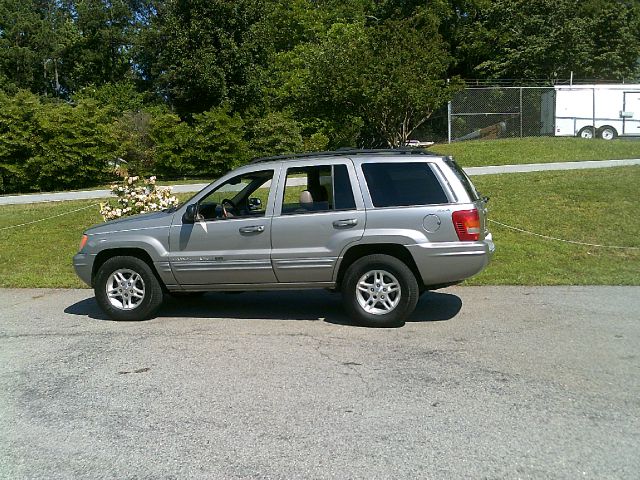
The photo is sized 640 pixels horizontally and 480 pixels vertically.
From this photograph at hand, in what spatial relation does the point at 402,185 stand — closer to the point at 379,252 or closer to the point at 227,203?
the point at 379,252

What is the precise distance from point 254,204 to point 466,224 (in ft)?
8.68

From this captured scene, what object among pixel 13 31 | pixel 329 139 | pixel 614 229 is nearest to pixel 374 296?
pixel 614 229

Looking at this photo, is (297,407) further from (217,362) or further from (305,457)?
(217,362)

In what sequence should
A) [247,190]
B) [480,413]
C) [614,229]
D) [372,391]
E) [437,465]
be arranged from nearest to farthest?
[437,465]
[480,413]
[372,391]
[247,190]
[614,229]

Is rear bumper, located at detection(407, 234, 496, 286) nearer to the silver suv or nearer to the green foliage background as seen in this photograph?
the silver suv

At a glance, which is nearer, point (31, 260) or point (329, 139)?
point (31, 260)

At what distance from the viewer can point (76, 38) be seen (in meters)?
50.4

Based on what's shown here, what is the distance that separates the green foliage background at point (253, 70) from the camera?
22.2m

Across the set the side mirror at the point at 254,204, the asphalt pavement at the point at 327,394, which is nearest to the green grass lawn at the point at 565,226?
the asphalt pavement at the point at 327,394

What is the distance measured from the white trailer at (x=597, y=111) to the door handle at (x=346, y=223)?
81.9ft

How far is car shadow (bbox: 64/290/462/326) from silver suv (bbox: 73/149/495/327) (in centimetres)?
49

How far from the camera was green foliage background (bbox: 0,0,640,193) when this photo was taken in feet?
72.7

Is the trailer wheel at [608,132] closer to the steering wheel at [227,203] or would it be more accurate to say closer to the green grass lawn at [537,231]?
the green grass lawn at [537,231]

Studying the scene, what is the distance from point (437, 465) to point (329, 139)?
27269 millimetres
